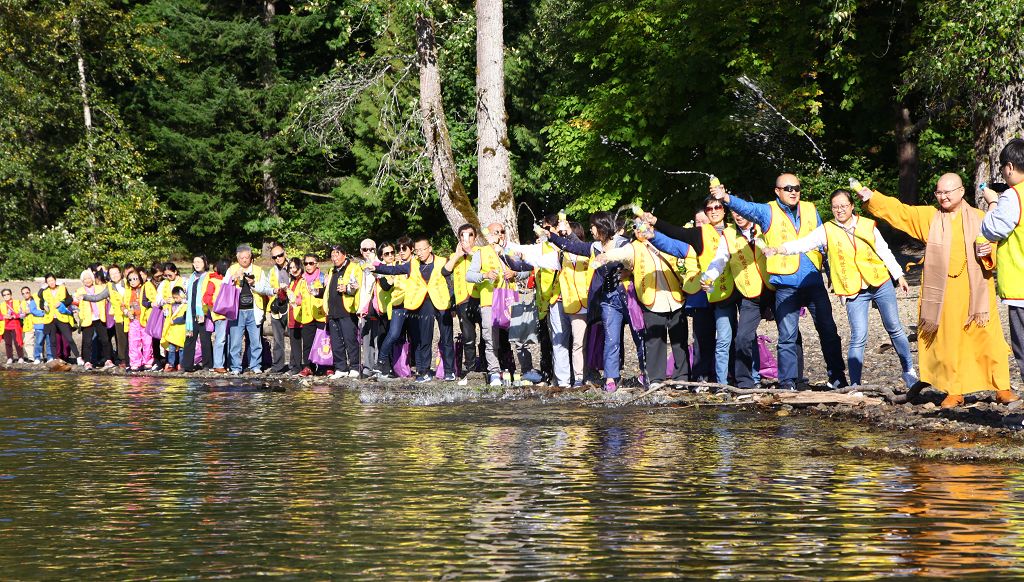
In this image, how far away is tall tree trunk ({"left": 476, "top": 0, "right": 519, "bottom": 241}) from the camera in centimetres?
2134

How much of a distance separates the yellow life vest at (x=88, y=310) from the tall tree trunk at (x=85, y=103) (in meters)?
21.3

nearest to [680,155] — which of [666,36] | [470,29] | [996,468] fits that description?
[666,36]

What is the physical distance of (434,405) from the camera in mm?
14164

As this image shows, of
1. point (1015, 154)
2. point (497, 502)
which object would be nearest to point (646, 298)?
point (1015, 154)

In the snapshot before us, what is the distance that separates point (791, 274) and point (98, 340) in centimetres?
1524

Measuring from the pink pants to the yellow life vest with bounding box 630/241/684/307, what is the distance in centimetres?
1124

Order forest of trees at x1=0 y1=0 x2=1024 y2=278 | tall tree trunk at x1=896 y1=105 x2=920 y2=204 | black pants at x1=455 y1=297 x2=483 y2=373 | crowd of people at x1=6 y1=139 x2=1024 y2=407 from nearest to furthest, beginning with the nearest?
crowd of people at x1=6 y1=139 x2=1024 y2=407 < black pants at x1=455 y1=297 x2=483 y2=373 < forest of trees at x1=0 y1=0 x2=1024 y2=278 < tall tree trunk at x1=896 y1=105 x2=920 y2=204

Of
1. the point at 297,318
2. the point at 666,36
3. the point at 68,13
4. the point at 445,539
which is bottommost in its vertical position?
the point at 445,539

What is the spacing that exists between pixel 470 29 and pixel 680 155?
1657 centimetres

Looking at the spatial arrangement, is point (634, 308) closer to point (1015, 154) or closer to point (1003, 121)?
point (1015, 154)

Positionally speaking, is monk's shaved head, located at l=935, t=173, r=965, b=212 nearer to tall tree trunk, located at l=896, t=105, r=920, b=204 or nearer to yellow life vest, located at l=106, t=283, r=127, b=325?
yellow life vest, located at l=106, t=283, r=127, b=325

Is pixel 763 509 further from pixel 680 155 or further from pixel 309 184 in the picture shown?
pixel 309 184

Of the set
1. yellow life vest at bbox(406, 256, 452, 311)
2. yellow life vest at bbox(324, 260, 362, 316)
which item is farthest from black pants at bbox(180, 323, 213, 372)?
yellow life vest at bbox(406, 256, 452, 311)

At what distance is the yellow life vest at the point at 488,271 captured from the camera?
1661 cm
